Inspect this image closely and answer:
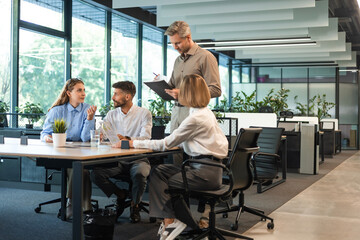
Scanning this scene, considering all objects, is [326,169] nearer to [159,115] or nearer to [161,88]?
[159,115]

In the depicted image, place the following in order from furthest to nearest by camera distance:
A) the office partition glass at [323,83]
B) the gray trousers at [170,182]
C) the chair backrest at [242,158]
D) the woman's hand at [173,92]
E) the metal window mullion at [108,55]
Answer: the office partition glass at [323,83]
the metal window mullion at [108,55]
the woman's hand at [173,92]
the chair backrest at [242,158]
the gray trousers at [170,182]

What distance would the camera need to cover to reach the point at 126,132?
3812mm

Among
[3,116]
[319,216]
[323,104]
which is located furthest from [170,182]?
[323,104]

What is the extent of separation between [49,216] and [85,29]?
548cm

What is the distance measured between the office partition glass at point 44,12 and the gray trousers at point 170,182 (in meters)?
5.18

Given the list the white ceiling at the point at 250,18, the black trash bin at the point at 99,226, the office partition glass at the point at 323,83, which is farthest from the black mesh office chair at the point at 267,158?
the office partition glass at the point at 323,83

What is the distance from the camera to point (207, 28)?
9.44 metres

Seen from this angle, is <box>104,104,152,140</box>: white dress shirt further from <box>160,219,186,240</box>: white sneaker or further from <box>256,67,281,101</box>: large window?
<box>256,67,281,101</box>: large window

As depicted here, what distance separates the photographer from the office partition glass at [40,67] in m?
7.24

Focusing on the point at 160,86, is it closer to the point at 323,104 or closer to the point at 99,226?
the point at 99,226

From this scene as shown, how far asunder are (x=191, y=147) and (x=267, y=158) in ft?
6.67

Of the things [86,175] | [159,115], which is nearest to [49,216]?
[86,175]

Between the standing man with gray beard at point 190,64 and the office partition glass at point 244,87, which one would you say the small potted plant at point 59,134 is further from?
the office partition glass at point 244,87

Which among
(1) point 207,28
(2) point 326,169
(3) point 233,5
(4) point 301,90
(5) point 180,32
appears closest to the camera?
(5) point 180,32
